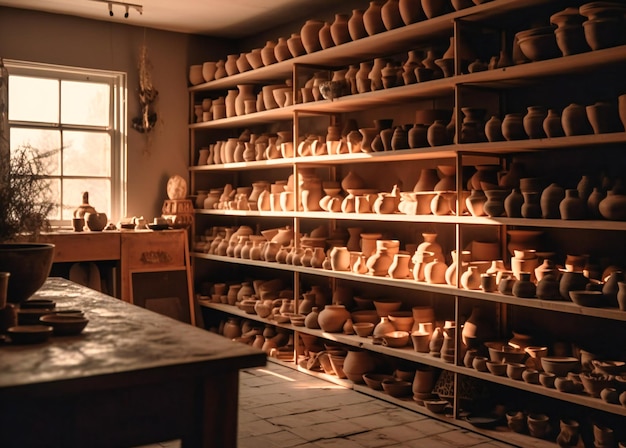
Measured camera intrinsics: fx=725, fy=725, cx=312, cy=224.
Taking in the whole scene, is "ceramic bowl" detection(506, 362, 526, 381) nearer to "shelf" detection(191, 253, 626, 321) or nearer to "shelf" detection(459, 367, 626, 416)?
"shelf" detection(459, 367, 626, 416)

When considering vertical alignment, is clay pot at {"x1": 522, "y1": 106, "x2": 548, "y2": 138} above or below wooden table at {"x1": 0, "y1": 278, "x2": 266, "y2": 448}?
above

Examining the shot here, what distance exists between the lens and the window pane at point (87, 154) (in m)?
6.34

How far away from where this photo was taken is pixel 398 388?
4535mm

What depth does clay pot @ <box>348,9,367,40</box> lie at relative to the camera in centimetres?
484

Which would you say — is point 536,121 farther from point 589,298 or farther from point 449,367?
point 449,367

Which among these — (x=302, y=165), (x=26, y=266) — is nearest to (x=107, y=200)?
(x=302, y=165)

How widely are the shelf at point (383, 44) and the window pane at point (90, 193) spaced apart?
1.39 meters

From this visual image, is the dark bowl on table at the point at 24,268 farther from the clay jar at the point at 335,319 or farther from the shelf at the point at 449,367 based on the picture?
the clay jar at the point at 335,319

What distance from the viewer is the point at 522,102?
4246 mm

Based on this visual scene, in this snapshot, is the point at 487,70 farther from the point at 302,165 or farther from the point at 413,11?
the point at 302,165

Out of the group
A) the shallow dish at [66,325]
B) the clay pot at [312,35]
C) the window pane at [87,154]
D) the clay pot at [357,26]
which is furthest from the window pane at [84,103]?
the shallow dish at [66,325]

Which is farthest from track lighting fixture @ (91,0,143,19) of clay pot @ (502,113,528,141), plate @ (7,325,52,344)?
plate @ (7,325,52,344)

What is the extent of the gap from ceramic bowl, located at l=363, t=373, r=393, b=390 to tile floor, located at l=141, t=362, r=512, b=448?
0.28 ft

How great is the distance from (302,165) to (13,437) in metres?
4.13
